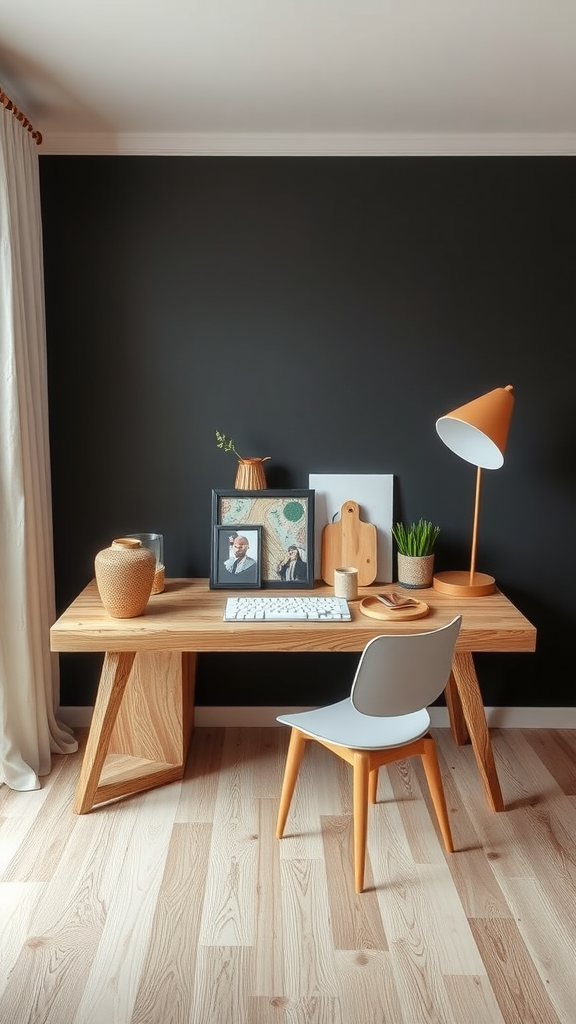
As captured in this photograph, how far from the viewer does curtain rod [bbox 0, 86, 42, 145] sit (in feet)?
8.18

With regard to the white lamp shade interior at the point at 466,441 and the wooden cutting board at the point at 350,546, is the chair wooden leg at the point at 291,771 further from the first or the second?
the white lamp shade interior at the point at 466,441

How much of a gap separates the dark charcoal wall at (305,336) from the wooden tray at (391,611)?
559 mm

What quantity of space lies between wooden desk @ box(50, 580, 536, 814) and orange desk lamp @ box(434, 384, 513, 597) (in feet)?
0.18

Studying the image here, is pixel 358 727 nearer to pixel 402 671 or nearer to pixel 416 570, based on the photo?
pixel 402 671

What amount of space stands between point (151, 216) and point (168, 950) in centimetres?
244

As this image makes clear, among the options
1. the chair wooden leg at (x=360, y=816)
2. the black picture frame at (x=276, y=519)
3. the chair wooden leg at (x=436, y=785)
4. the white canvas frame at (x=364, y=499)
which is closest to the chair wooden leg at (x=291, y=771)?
the chair wooden leg at (x=360, y=816)

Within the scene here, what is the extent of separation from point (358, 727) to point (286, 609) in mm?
484

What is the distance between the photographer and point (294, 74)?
2.45m

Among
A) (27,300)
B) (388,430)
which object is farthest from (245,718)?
(27,300)

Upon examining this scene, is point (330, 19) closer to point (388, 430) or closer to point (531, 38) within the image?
point (531, 38)

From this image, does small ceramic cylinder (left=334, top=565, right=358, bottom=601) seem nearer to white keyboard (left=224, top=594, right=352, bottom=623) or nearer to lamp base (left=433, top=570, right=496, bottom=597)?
white keyboard (left=224, top=594, right=352, bottom=623)

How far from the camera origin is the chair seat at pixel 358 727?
2.31 m

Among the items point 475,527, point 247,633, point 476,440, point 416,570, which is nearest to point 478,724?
point 416,570

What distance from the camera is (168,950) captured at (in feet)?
6.71
